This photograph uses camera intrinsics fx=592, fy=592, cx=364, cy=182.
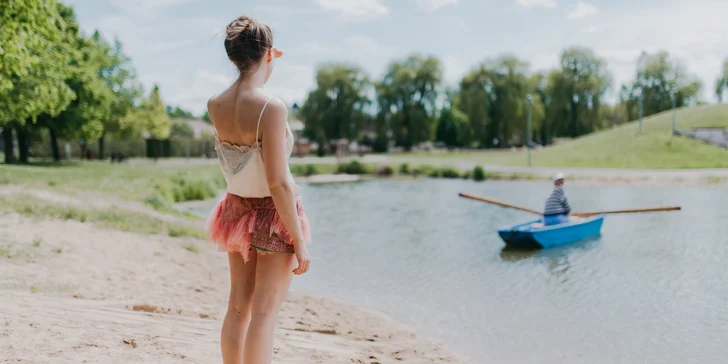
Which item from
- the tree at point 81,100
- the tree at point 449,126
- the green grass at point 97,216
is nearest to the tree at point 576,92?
the tree at point 449,126

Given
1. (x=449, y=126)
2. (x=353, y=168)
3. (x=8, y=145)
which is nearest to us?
(x=8, y=145)

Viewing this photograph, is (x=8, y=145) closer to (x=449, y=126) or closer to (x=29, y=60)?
(x=29, y=60)

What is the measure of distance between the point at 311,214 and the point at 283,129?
19634mm

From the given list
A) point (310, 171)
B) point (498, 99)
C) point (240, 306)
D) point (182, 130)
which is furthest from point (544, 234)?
point (182, 130)

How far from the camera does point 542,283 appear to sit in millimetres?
10641

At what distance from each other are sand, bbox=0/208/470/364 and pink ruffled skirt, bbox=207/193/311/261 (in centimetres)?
167

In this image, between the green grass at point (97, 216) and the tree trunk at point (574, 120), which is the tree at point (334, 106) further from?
the green grass at point (97, 216)

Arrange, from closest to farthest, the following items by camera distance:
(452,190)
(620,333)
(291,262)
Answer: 1. (291,262)
2. (620,333)
3. (452,190)

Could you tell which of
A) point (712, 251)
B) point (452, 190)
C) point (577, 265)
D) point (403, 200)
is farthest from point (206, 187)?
point (712, 251)

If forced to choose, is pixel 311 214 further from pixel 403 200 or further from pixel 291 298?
pixel 291 298

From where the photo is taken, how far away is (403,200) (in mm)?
27125

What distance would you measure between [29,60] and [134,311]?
8.87 metres

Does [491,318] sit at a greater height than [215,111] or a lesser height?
lesser

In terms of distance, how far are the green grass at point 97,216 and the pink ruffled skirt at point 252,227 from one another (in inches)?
329
